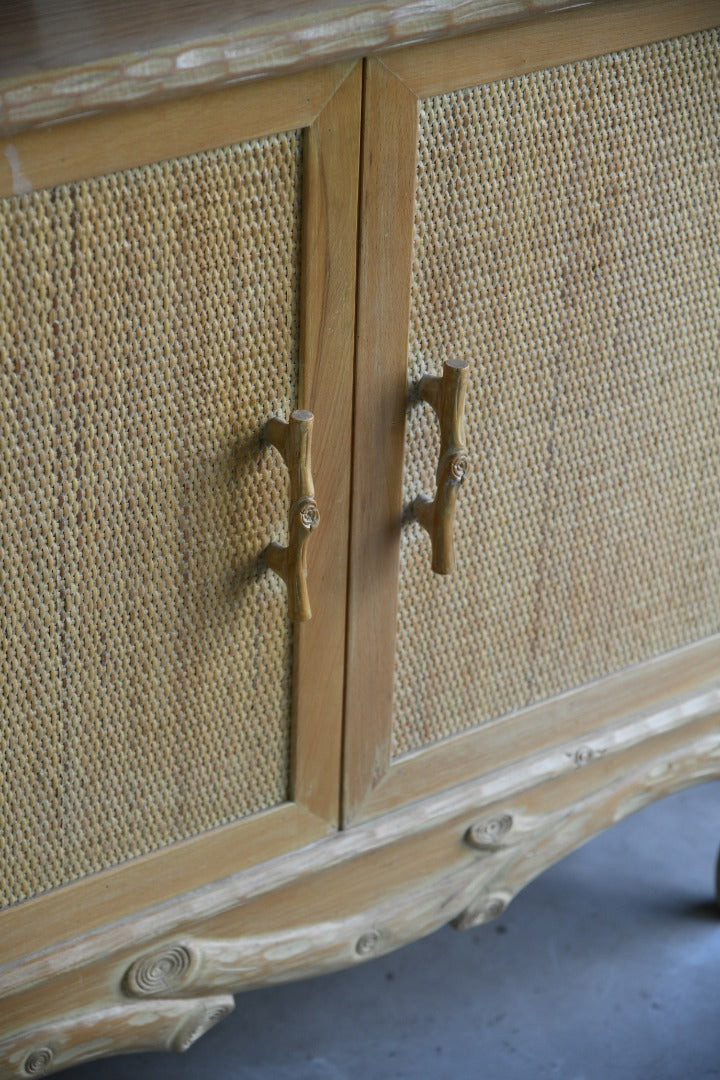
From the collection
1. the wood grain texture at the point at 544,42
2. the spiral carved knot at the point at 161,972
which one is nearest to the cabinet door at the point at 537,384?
the wood grain texture at the point at 544,42

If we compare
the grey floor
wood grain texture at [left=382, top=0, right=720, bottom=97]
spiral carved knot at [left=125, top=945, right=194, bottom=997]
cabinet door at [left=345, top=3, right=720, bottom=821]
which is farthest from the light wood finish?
→ wood grain texture at [left=382, top=0, right=720, bottom=97]

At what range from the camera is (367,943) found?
3.09 feet

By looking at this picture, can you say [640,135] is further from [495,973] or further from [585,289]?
[495,973]

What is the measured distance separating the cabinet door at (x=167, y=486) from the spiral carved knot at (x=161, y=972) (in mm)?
37

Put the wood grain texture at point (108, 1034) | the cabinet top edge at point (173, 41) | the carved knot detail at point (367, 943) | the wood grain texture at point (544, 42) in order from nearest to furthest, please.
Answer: the cabinet top edge at point (173, 41) < the wood grain texture at point (544, 42) < the wood grain texture at point (108, 1034) < the carved knot detail at point (367, 943)

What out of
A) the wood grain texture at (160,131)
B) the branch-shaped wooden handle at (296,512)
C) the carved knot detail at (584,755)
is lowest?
the carved knot detail at (584,755)

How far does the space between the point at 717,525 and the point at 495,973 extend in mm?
424

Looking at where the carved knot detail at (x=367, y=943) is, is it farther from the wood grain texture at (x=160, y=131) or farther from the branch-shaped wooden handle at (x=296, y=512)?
the wood grain texture at (x=160, y=131)

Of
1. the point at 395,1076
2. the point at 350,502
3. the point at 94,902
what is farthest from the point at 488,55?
the point at 395,1076

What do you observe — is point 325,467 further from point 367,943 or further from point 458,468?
point 367,943

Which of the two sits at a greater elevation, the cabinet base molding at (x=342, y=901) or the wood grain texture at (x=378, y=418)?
the wood grain texture at (x=378, y=418)

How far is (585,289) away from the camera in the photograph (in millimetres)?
834

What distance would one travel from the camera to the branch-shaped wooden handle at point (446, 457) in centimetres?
77

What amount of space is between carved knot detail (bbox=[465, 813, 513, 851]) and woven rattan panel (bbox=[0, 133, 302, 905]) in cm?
16
